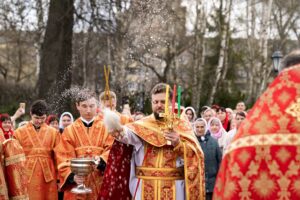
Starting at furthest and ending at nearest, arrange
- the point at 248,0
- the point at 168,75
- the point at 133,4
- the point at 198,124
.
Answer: the point at 168,75 → the point at 248,0 → the point at 133,4 → the point at 198,124

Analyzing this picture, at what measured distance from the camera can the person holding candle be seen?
21.1ft

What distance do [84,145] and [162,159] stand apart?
63.1 inches

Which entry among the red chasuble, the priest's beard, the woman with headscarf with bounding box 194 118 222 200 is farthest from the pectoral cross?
the woman with headscarf with bounding box 194 118 222 200

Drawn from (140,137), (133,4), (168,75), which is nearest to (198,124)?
(140,137)

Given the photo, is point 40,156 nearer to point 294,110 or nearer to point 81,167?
point 81,167

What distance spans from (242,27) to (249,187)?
109 ft

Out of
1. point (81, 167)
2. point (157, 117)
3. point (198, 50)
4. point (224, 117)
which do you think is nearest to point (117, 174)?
point (81, 167)

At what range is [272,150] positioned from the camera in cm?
395

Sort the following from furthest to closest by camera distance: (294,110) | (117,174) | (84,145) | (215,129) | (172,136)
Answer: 1. (215,129)
2. (84,145)
3. (117,174)
4. (172,136)
5. (294,110)

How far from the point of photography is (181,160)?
654cm

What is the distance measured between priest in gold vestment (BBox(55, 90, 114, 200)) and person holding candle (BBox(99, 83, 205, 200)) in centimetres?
120

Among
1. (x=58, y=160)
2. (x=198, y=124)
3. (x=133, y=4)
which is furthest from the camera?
(x=133, y=4)

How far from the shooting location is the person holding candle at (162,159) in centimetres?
642

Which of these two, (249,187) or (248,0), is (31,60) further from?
(249,187)
